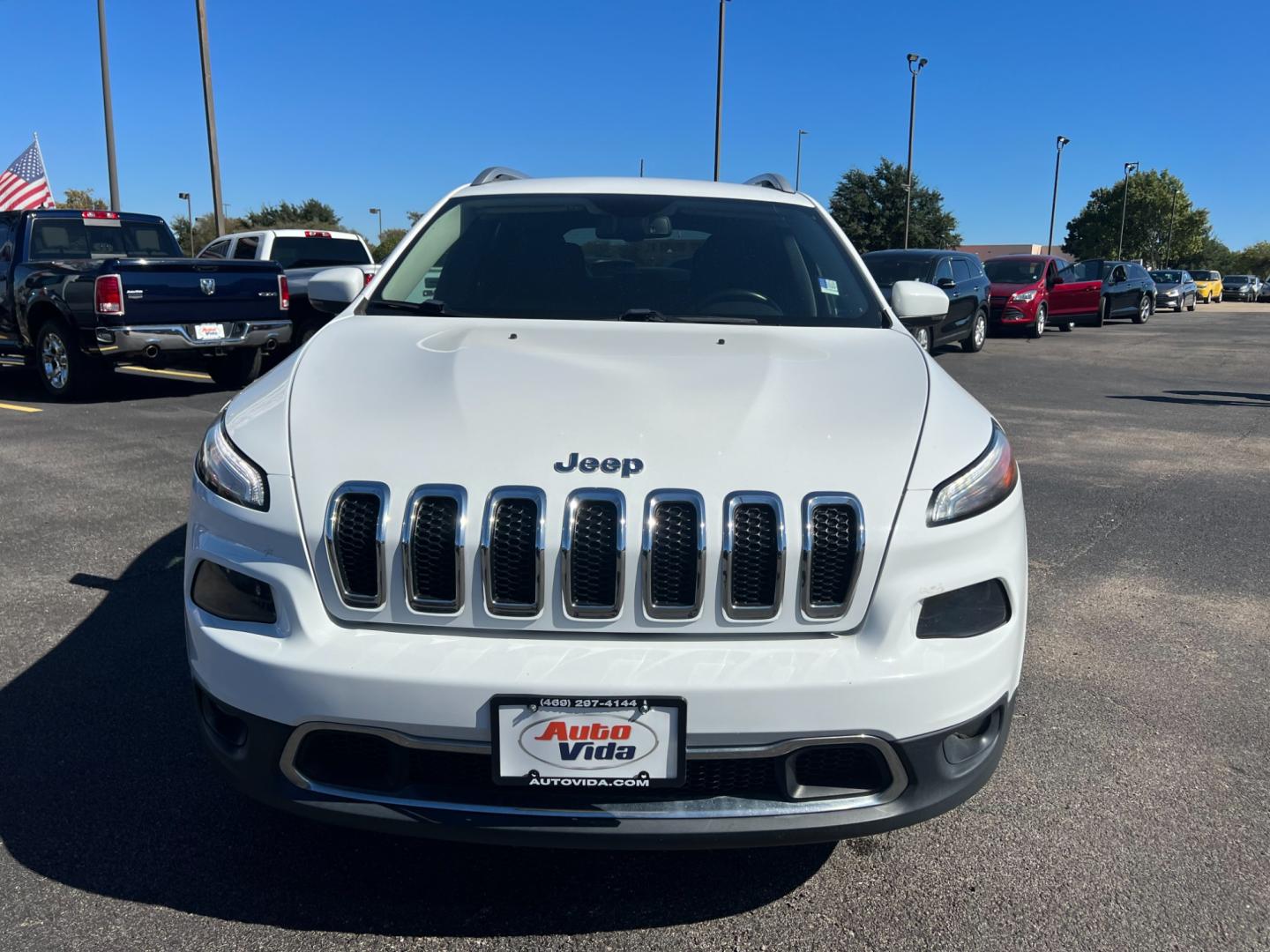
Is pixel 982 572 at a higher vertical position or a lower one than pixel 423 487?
lower

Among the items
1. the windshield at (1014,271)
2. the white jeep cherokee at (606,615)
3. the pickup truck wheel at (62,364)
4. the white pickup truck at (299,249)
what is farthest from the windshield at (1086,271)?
the white jeep cherokee at (606,615)

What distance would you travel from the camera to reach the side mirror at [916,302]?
356cm

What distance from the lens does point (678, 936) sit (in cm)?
220

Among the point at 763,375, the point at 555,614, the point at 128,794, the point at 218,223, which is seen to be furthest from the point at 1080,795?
the point at 218,223

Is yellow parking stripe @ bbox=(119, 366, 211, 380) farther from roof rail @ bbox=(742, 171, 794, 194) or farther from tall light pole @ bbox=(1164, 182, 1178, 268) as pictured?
tall light pole @ bbox=(1164, 182, 1178, 268)

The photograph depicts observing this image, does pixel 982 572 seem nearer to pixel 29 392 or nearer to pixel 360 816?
pixel 360 816

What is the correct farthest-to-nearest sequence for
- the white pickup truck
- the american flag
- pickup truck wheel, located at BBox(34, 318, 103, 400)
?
1. the american flag
2. the white pickup truck
3. pickup truck wheel, located at BBox(34, 318, 103, 400)

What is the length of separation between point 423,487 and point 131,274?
8405 millimetres

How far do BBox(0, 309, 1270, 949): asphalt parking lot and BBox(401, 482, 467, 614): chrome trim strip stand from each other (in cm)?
75

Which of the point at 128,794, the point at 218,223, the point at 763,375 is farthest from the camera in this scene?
the point at 218,223

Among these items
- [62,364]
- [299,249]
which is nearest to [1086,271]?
[299,249]

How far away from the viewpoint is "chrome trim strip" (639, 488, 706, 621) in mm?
2002

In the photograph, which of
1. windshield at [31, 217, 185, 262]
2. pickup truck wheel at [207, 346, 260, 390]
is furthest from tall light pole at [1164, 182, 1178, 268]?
windshield at [31, 217, 185, 262]

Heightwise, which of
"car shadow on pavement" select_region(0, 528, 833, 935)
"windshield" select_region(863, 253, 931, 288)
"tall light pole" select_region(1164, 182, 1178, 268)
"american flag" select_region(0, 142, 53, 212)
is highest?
"tall light pole" select_region(1164, 182, 1178, 268)
